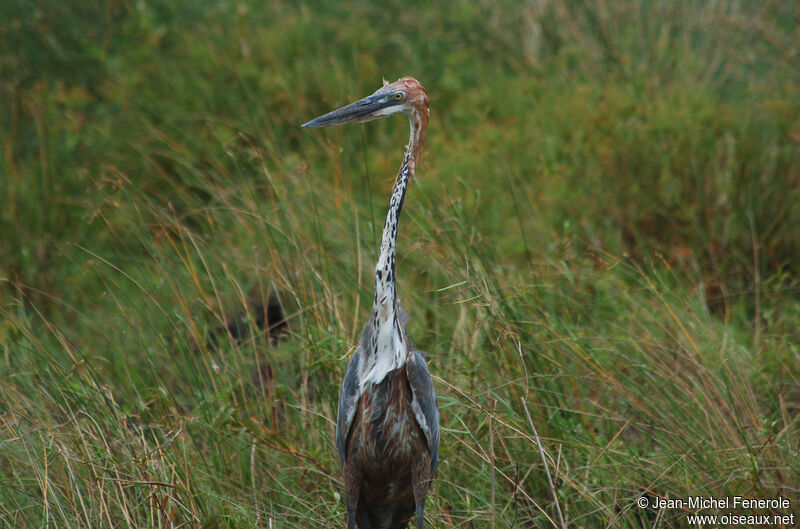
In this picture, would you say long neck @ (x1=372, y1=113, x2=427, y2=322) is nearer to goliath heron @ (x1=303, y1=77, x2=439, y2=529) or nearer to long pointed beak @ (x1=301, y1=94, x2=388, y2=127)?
goliath heron @ (x1=303, y1=77, x2=439, y2=529)

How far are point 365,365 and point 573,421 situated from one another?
43.7 inches

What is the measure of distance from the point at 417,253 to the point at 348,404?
1.70 m

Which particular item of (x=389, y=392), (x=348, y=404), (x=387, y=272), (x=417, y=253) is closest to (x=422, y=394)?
(x=389, y=392)

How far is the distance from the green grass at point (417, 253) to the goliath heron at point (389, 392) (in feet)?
0.71

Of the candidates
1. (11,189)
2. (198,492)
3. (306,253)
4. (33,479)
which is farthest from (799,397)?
(11,189)

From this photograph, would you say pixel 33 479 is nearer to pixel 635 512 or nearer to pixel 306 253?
pixel 306 253

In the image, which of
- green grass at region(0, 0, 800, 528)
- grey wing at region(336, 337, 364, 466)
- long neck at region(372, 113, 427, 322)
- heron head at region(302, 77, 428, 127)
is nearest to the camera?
long neck at region(372, 113, 427, 322)

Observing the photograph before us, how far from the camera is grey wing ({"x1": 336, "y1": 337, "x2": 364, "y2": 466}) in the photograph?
3102mm

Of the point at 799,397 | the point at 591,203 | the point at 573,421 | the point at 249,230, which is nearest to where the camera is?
the point at 573,421

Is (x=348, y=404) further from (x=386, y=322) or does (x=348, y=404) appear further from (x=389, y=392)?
(x=386, y=322)

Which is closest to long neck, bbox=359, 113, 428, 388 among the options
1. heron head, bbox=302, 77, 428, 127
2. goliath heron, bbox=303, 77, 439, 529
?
goliath heron, bbox=303, 77, 439, 529

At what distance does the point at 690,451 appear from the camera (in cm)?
322

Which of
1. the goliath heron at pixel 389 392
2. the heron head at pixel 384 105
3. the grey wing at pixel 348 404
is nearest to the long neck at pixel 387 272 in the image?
the goliath heron at pixel 389 392

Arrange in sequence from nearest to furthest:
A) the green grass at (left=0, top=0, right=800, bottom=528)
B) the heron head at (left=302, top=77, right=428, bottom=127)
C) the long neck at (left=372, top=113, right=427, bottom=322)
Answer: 1. the long neck at (left=372, top=113, right=427, bottom=322)
2. the heron head at (left=302, top=77, right=428, bottom=127)
3. the green grass at (left=0, top=0, right=800, bottom=528)
